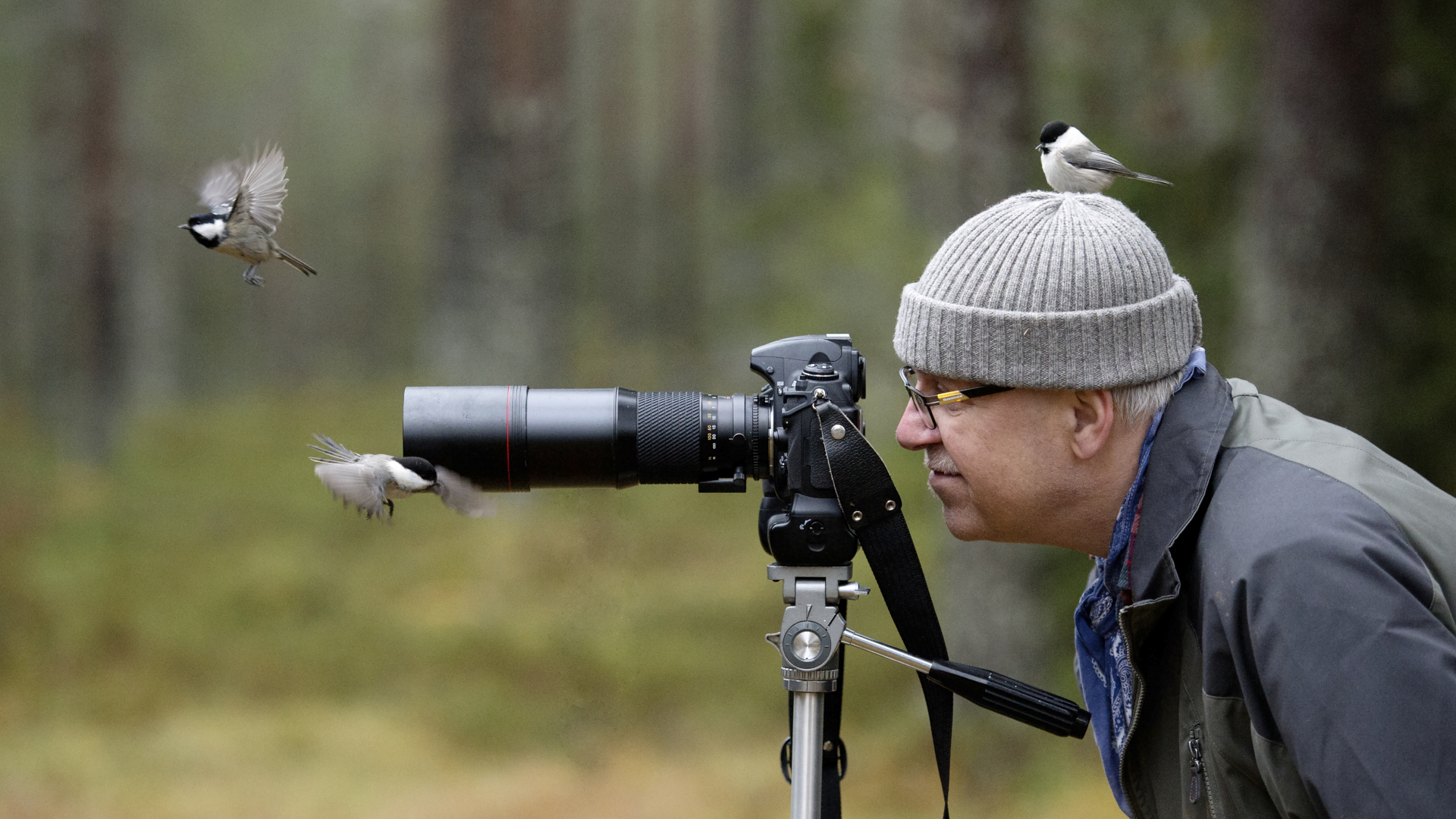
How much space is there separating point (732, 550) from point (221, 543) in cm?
323

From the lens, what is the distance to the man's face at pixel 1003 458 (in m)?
1.85

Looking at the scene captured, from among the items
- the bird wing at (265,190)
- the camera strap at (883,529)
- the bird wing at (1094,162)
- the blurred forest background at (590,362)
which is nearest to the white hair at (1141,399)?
the camera strap at (883,529)

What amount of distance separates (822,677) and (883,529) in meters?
0.27

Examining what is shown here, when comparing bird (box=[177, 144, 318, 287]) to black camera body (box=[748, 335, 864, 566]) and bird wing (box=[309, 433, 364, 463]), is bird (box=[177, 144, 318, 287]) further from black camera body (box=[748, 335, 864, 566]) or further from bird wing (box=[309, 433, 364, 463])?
black camera body (box=[748, 335, 864, 566])

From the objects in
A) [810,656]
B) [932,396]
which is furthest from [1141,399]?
[810,656]

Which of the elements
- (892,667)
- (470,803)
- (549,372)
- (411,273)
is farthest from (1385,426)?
(411,273)

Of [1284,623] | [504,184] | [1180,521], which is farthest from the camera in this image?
[504,184]

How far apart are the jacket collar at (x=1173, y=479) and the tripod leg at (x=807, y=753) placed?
0.58 m

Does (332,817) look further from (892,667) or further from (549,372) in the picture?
(549,372)

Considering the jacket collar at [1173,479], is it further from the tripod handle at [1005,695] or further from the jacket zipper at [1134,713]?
the tripod handle at [1005,695]

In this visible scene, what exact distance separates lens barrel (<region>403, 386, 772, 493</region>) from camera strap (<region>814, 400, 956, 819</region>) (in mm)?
179

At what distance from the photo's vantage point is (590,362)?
934cm

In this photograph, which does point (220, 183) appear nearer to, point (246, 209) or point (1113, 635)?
point (246, 209)

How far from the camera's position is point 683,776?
5102 millimetres
